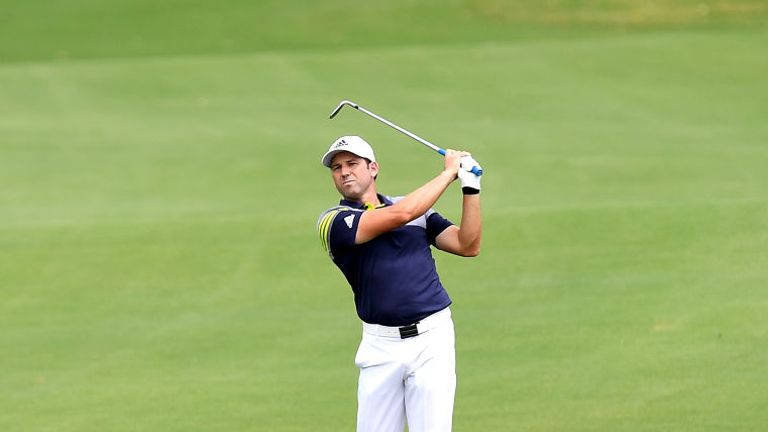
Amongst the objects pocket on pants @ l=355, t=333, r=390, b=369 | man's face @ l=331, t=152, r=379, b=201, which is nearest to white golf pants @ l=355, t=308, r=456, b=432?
pocket on pants @ l=355, t=333, r=390, b=369

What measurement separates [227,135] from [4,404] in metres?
10.2

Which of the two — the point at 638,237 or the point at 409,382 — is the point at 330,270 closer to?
the point at 638,237

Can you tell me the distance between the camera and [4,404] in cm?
1169

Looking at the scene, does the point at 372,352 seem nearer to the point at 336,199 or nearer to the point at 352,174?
the point at 352,174

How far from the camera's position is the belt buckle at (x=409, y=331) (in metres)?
7.82

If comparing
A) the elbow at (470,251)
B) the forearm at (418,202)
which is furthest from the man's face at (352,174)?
the elbow at (470,251)

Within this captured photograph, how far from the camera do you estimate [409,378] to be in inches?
310

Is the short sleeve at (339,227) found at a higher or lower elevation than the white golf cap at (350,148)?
lower

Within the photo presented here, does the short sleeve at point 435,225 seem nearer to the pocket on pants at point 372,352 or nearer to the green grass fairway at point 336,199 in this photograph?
the pocket on pants at point 372,352

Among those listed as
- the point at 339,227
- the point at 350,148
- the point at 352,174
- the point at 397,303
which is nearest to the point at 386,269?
the point at 397,303

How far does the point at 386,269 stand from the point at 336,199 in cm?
1017

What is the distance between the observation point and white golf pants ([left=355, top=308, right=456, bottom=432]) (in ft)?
25.6

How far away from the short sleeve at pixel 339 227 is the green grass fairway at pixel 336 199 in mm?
3322

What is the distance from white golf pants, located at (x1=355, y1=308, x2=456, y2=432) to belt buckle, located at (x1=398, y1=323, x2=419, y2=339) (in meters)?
0.02
